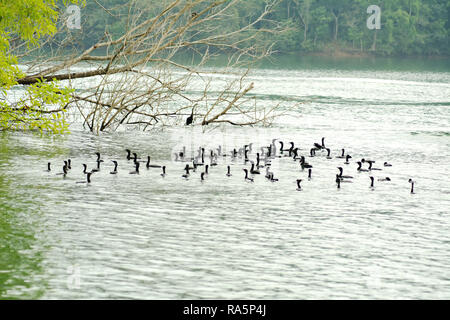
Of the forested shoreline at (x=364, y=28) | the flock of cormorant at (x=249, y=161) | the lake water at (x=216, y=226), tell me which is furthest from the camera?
the forested shoreline at (x=364, y=28)

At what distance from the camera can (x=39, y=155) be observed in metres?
21.0

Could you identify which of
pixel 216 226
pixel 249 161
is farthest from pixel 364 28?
pixel 216 226

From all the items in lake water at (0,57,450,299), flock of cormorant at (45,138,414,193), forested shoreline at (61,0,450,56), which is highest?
forested shoreline at (61,0,450,56)

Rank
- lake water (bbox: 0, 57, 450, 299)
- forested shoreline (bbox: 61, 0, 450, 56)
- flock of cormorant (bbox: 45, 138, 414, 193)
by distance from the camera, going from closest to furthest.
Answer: lake water (bbox: 0, 57, 450, 299) < flock of cormorant (bbox: 45, 138, 414, 193) < forested shoreline (bbox: 61, 0, 450, 56)

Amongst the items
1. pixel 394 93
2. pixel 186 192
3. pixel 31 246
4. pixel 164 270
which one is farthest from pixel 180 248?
pixel 394 93

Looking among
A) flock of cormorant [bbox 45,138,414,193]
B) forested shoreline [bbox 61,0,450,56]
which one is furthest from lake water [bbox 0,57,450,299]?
forested shoreline [bbox 61,0,450,56]

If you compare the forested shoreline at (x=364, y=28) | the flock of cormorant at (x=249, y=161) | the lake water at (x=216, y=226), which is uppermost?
the forested shoreline at (x=364, y=28)

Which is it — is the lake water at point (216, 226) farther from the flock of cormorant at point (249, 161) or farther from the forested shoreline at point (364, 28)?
the forested shoreline at point (364, 28)

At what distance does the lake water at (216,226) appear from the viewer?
35.2 feet

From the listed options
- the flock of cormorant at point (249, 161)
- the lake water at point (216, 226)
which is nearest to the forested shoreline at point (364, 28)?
the flock of cormorant at point (249, 161)

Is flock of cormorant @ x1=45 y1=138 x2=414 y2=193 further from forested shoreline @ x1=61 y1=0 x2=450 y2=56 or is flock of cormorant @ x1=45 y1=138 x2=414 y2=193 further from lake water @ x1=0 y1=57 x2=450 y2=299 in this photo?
forested shoreline @ x1=61 y1=0 x2=450 y2=56

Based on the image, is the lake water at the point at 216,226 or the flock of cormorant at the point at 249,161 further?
the flock of cormorant at the point at 249,161

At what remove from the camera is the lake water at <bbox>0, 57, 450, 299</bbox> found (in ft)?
35.2
